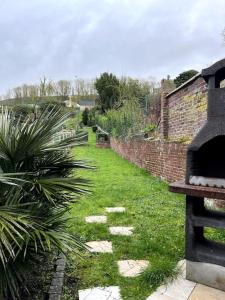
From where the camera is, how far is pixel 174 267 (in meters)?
3.14

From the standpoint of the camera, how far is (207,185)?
266 centimetres

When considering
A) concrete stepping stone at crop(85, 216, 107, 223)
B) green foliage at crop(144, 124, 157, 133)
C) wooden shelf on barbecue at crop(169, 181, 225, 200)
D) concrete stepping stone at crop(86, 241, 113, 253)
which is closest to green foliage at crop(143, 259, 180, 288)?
concrete stepping stone at crop(86, 241, 113, 253)

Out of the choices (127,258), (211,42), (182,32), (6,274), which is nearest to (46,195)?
(6,274)

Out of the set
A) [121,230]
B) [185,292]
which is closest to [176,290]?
[185,292]

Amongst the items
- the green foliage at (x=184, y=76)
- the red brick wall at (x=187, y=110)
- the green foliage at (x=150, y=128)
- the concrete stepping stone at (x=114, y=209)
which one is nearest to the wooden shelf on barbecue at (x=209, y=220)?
the concrete stepping stone at (x=114, y=209)

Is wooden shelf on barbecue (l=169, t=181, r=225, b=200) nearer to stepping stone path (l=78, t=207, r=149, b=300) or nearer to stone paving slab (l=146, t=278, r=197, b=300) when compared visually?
stone paving slab (l=146, t=278, r=197, b=300)

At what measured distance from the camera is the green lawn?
9.72 feet

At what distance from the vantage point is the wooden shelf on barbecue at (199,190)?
8.21 feet

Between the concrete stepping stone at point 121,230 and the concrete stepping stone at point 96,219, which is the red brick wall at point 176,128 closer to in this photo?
the concrete stepping stone at point 96,219

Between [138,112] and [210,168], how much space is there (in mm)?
11080

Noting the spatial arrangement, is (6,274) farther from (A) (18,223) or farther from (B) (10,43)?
(B) (10,43)

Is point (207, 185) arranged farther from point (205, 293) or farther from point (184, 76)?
point (184, 76)

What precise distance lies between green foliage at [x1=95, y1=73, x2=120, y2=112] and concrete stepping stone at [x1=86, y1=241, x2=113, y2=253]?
89.7 feet

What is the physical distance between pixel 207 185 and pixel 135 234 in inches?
71.5
